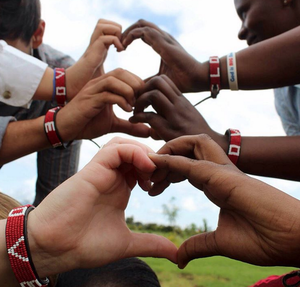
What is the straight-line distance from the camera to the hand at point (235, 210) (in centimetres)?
62

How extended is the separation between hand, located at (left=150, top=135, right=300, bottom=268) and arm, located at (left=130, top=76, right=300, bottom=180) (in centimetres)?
34

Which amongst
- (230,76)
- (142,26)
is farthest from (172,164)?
(142,26)

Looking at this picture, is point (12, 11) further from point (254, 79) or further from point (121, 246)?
point (121, 246)

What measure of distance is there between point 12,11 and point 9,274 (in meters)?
1.18

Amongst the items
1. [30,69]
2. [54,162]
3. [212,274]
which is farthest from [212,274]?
[30,69]

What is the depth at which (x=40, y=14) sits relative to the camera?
169cm

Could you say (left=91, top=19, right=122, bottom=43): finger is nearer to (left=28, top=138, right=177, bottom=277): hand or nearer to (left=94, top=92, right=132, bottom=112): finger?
(left=94, top=92, right=132, bottom=112): finger

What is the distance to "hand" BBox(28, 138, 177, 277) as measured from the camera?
2.23ft

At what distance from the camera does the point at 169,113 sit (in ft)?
3.71

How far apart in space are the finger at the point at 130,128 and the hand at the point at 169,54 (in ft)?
0.73

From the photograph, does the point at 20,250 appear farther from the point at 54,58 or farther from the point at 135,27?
the point at 54,58

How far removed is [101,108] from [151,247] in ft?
2.15

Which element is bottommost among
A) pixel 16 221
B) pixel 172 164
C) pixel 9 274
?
pixel 9 274

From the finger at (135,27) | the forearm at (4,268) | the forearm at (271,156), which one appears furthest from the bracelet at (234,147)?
the forearm at (4,268)
